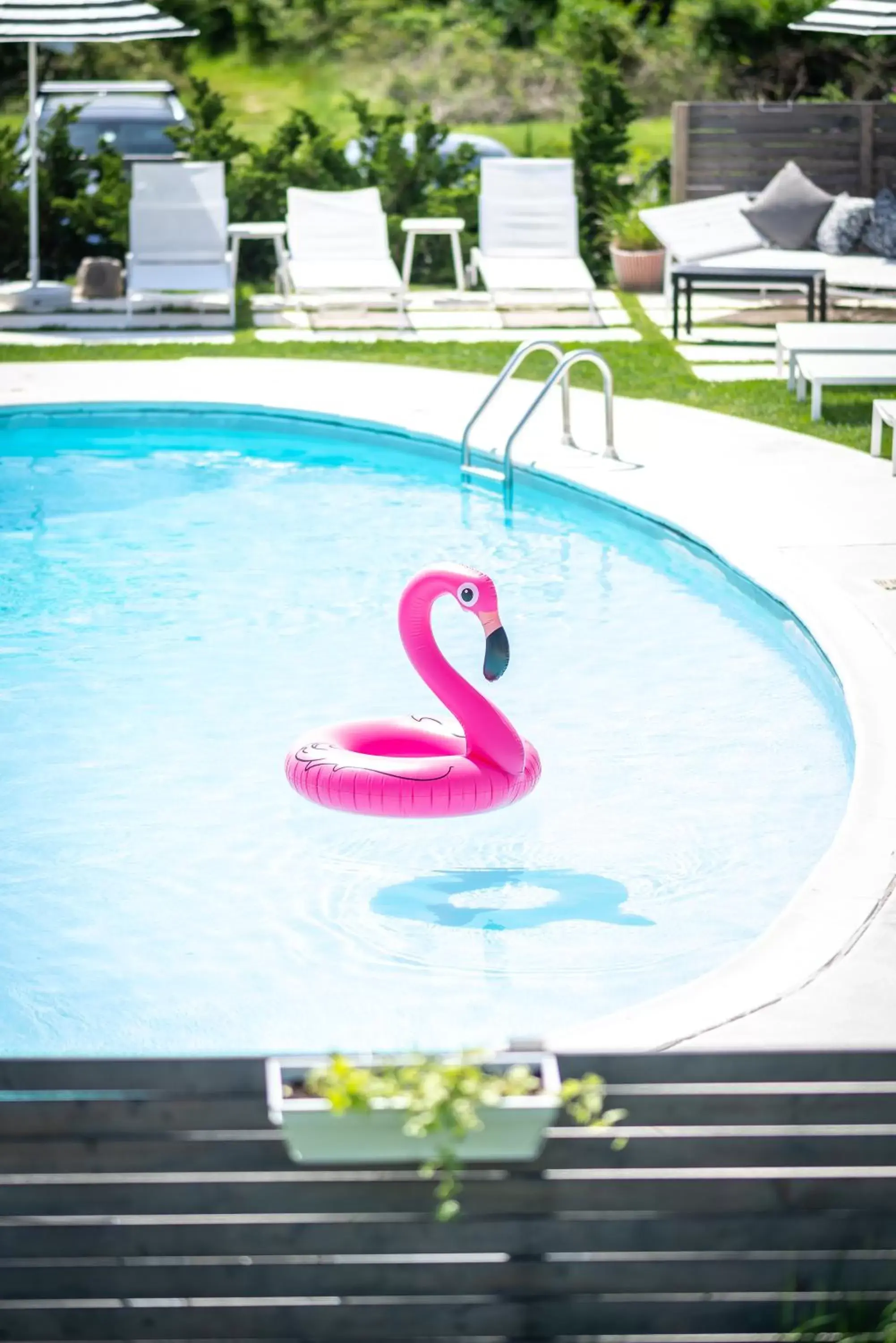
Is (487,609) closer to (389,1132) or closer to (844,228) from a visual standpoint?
(389,1132)

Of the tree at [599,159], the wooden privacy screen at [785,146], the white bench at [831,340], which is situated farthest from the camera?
the tree at [599,159]

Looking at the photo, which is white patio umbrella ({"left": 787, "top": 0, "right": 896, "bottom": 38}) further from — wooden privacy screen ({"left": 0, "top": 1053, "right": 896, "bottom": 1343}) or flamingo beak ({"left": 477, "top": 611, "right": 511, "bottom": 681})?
wooden privacy screen ({"left": 0, "top": 1053, "right": 896, "bottom": 1343})

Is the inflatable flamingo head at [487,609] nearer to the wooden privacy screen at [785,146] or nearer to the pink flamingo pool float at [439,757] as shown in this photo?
the pink flamingo pool float at [439,757]

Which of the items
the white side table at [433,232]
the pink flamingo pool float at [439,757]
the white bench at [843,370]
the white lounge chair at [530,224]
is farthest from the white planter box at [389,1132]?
the white side table at [433,232]

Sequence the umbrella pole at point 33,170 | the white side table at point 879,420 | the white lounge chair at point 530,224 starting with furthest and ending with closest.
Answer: the white lounge chair at point 530,224 < the umbrella pole at point 33,170 < the white side table at point 879,420

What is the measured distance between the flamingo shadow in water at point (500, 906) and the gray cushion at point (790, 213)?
9.57 metres

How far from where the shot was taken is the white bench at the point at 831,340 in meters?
10.9

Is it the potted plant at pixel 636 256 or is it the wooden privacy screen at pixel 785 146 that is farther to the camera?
the wooden privacy screen at pixel 785 146

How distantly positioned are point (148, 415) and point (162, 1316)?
940 cm

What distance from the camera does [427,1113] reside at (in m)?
2.87

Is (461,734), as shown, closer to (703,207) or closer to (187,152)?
(703,207)

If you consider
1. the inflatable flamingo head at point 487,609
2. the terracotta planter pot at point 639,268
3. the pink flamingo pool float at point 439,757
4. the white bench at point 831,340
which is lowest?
the pink flamingo pool float at point 439,757

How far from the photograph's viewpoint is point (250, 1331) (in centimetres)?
293

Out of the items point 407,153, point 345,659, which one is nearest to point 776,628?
point 345,659
